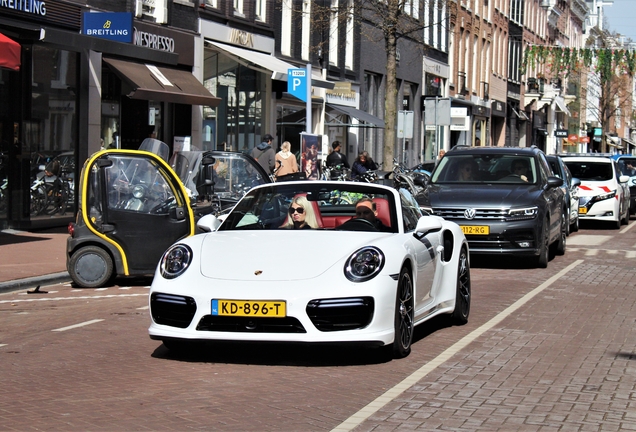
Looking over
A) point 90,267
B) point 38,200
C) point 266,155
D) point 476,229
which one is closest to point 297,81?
point 266,155

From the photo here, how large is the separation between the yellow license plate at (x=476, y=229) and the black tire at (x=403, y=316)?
7518 millimetres

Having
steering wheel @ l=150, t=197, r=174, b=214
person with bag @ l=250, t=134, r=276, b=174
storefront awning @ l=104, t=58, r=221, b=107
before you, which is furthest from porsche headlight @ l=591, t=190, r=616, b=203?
steering wheel @ l=150, t=197, r=174, b=214

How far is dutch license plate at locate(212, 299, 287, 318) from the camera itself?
25.1 ft

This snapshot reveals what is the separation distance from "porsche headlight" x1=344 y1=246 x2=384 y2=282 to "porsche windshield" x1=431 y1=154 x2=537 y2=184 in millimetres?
9459

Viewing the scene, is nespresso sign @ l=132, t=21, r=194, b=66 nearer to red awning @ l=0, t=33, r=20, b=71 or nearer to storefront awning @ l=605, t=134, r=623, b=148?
red awning @ l=0, t=33, r=20, b=71

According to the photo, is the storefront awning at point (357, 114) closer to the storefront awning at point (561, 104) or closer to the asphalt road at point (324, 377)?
the asphalt road at point (324, 377)

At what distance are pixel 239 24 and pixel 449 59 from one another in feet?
90.4

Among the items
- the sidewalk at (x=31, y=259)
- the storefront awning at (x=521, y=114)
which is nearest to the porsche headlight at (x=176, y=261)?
the sidewalk at (x=31, y=259)

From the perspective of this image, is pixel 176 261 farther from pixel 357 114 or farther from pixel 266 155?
pixel 357 114

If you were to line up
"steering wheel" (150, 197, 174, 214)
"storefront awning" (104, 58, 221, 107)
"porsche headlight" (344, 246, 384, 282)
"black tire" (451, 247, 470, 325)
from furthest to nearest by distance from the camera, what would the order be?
1. "storefront awning" (104, 58, 221, 107)
2. "steering wheel" (150, 197, 174, 214)
3. "black tire" (451, 247, 470, 325)
4. "porsche headlight" (344, 246, 384, 282)

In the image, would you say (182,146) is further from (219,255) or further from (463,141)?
(463,141)

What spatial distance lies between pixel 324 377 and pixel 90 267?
656cm

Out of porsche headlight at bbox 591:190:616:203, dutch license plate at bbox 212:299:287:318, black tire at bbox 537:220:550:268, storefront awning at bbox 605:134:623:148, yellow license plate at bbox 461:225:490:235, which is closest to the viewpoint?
dutch license plate at bbox 212:299:287:318

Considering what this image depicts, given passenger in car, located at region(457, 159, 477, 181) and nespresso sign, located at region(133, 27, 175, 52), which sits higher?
nespresso sign, located at region(133, 27, 175, 52)
